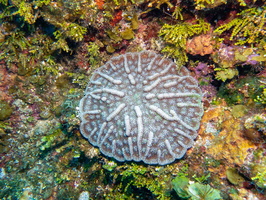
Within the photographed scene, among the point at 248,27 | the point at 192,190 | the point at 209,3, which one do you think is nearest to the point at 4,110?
the point at 192,190

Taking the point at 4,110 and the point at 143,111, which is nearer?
the point at 143,111

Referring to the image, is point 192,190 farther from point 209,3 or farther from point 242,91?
point 209,3

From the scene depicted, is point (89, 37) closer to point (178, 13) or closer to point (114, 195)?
point (178, 13)

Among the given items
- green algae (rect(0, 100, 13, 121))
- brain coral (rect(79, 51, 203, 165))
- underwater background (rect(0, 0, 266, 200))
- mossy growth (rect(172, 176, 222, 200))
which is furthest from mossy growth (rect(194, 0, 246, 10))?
green algae (rect(0, 100, 13, 121))

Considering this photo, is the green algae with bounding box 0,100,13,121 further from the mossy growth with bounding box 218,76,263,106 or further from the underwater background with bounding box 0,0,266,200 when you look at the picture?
the mossy growth with bounding box 218,76,263,106

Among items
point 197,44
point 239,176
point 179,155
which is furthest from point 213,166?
point 197,44
